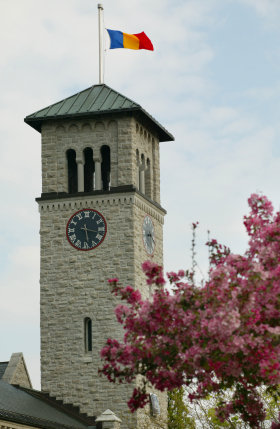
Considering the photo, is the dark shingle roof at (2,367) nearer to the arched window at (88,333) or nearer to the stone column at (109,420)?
the arched window at (88,333)

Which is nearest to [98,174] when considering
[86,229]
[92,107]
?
[86,229]

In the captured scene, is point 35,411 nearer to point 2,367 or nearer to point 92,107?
point 2,367

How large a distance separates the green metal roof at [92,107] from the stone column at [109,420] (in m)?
13.0

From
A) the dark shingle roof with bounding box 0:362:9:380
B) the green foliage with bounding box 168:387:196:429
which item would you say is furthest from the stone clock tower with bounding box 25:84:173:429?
the green foliage with bounding box 168:387:196:429

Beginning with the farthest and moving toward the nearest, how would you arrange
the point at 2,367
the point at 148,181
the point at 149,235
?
the point at 148,181 → the point at 149,235 → the point at 2,367

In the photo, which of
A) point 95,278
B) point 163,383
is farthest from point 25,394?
point 163,383

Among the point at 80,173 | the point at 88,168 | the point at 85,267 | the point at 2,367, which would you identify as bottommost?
the point at 2,367

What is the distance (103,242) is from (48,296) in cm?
332

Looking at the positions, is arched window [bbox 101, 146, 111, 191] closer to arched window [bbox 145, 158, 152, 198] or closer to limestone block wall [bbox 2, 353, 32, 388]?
arched window [bbox 145, 158, 152, 198]

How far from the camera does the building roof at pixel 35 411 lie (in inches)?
1596

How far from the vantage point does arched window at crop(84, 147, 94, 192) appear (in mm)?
50125

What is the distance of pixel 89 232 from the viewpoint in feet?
160

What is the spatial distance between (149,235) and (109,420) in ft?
30.3

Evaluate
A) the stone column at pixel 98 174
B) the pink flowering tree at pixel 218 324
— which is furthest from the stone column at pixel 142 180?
the pink flowering tree at pixel 218 324
